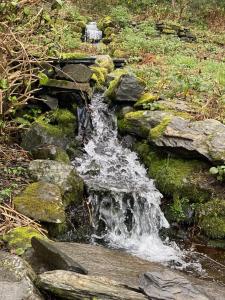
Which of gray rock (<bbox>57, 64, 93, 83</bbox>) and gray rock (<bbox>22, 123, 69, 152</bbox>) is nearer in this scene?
gray rock (<bbox>22, 123, 69, 152</bbox>)

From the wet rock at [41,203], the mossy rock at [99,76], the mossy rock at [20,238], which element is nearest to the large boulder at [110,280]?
the mossy rock at [20,238]

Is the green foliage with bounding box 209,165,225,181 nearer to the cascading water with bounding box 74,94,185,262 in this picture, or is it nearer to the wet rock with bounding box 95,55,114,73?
the cascading water with bounding box 74,94,185,262

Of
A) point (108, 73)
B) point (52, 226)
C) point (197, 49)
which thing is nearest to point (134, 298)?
point (52, 226)

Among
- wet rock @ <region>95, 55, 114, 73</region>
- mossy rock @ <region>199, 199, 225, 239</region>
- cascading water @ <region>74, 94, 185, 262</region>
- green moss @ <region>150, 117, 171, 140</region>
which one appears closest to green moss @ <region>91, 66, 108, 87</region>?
wet rock @ <region>95, 55, 114, 73</region>

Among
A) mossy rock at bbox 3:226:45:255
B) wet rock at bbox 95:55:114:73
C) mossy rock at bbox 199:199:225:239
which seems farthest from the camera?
wet rock at bbox 95:55:114:73

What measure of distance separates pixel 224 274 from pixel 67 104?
4.72 metres

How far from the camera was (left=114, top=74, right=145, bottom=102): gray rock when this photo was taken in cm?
946

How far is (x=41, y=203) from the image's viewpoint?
19.4ft

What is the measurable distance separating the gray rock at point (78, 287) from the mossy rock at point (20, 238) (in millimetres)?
893

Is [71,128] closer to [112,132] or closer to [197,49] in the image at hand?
[112,132]

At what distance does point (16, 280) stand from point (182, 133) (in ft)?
15.9

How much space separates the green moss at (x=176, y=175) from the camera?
740 cm

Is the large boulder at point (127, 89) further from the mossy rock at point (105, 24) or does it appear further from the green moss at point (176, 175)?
the mossy rock at point (105, 24)

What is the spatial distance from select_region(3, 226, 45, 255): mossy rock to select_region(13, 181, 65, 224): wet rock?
0.46 meters
